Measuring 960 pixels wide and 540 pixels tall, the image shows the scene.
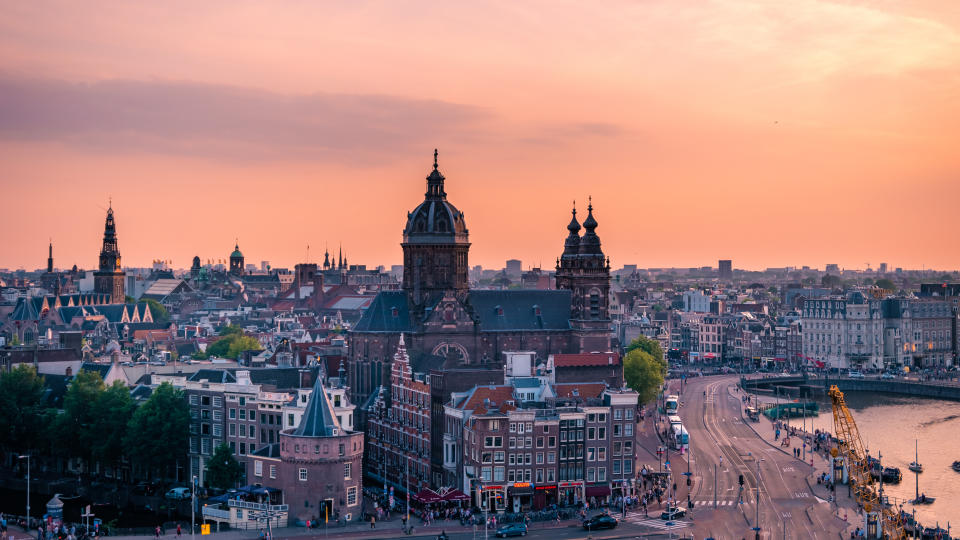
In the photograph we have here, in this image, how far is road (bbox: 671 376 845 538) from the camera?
104 metres

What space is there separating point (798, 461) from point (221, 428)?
207 ft

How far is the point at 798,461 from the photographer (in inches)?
5369

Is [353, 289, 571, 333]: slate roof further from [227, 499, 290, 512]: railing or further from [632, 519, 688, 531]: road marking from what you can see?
[632, 519, 688, 531]: road marking

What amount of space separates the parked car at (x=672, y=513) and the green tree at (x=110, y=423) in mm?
54315

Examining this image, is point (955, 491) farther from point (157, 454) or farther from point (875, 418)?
point (157, 454)

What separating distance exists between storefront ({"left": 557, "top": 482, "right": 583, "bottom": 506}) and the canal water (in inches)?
1253

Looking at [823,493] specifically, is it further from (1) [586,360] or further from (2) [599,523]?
(2) [599,523]

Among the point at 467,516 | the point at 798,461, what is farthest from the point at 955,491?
the point at 467,516

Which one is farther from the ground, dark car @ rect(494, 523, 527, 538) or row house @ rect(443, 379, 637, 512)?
row house @ rect(443, 379, 637, 512)

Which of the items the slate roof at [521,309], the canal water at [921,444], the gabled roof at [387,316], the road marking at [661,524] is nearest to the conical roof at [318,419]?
the road marking at [661,524]

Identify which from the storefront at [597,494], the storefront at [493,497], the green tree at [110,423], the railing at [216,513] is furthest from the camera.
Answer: the green tree at [110,423]

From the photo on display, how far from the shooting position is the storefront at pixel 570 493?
111188 millimetres

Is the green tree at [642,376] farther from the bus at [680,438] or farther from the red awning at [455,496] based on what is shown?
the red awning at [455,496]

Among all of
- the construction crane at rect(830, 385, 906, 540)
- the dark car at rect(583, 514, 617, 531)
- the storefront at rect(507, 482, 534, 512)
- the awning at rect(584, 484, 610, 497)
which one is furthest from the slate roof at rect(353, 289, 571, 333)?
the dark car at rect(583, 514, 617, 531)
